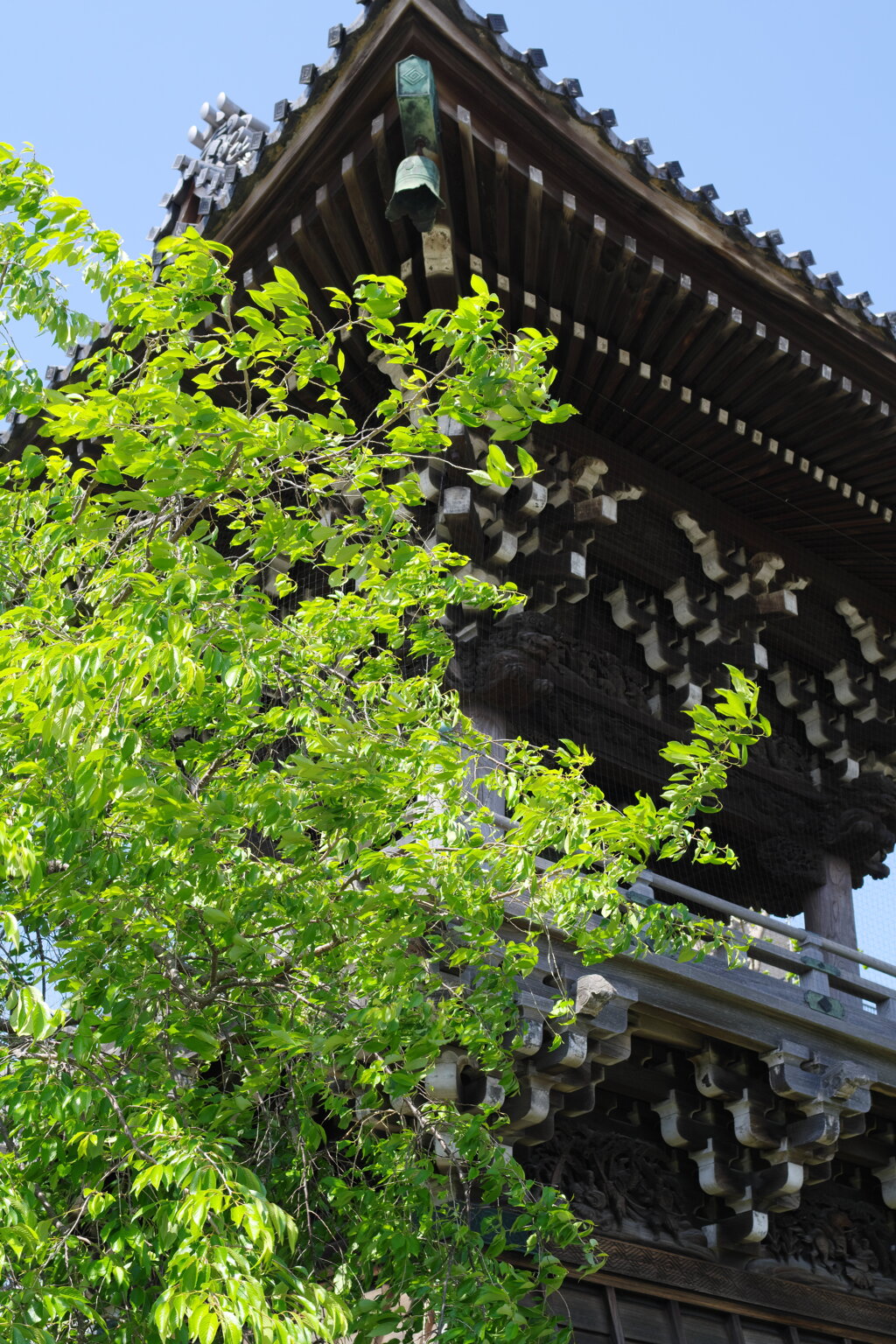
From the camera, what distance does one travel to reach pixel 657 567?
9578 mm

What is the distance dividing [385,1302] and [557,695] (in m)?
4.24

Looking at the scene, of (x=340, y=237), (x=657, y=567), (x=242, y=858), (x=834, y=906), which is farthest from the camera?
(x=834, y=906)

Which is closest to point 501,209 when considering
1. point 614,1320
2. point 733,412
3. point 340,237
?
point 340,237

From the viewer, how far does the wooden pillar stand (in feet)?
31.6

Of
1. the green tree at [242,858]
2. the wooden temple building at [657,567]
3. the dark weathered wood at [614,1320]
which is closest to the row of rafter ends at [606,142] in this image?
the wooden temple building at [657,567]

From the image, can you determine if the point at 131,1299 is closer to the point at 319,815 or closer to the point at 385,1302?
the point at 385,1302

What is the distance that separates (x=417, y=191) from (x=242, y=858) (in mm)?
4017

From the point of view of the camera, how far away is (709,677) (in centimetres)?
958

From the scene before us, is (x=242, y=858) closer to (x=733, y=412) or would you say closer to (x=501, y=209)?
(x=501, y=209)

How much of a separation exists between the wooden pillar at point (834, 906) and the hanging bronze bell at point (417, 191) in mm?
5332

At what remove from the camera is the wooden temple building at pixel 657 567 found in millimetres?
7715

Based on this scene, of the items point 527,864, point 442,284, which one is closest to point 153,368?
point 527,864

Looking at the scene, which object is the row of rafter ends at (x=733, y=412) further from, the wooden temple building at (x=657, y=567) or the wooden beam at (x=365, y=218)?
the wooden beam at (x=365, y=218)

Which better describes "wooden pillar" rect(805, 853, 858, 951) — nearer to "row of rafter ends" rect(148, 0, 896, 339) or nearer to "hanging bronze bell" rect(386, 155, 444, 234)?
"row of rafter ends" rect(148, 0, 896, 339)
